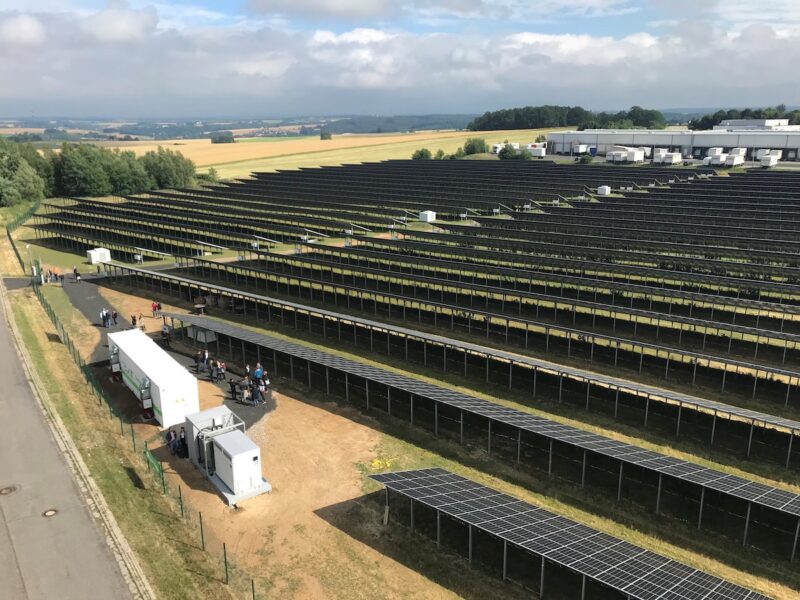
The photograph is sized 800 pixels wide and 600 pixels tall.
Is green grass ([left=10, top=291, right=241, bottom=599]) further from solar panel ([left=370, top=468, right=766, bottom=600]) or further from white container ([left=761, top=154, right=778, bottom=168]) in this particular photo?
white container ([left=761, top=154, right=778, bottom=168])

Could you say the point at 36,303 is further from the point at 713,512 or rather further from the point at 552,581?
the point at 713,512

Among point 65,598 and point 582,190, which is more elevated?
point 582,190

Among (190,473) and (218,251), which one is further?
(218,251)

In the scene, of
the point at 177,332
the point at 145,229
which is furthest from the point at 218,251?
the point at 177,332

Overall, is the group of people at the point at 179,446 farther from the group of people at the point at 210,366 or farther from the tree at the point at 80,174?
the tree at the point at 80,174

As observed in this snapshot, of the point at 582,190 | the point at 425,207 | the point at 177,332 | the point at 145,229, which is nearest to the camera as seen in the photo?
the point at 177,332

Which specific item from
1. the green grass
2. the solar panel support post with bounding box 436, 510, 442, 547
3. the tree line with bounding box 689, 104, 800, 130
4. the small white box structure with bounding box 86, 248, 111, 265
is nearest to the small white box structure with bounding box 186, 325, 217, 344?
the green grass

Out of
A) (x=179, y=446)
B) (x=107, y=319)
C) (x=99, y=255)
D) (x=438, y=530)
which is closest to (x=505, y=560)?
(x=438, y=530)
